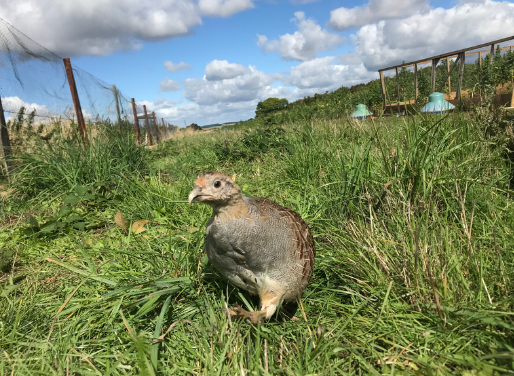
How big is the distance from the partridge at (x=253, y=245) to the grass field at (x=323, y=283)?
234 mm

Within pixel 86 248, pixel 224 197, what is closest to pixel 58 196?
pixel 86 248

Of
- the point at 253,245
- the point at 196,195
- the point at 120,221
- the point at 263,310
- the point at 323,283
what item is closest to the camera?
the point at 196,195

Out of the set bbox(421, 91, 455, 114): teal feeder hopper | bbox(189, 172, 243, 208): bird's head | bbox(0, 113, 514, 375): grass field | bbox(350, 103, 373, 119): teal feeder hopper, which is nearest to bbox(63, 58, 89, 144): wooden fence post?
bbox(0, 113, 514, 375): grass field

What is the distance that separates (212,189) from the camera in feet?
5.34

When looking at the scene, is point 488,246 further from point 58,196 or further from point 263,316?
point 58,196

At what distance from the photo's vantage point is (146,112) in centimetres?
1555

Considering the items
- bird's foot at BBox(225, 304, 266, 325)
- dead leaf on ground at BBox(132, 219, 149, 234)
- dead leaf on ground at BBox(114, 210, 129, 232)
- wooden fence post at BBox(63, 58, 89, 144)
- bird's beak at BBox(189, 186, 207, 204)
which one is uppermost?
wooden fence post at BBox(63, 58, 89, 144)

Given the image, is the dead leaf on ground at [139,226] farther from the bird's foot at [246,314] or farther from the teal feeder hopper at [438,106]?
the teal feeder hopper at [438,106]

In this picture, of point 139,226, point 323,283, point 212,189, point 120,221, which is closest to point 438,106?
point 323,283

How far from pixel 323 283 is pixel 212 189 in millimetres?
1237

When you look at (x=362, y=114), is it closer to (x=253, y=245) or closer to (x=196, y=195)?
(x=253, y=245)

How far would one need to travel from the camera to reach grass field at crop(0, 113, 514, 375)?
1.53 metres

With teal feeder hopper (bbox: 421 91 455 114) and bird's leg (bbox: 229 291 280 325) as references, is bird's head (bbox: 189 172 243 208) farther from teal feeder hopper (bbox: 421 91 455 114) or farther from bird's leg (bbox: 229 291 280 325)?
teal feeder hopper (bbox: 421 91 455 114)

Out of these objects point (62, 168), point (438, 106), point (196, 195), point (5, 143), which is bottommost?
point (196, 195)
